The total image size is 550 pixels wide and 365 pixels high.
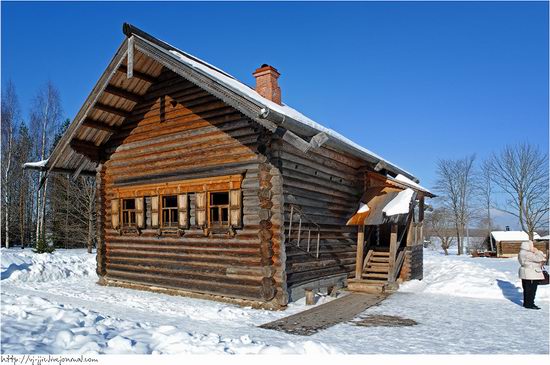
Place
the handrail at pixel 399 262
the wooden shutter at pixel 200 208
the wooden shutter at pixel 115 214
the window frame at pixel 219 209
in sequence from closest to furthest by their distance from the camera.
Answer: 1. the window frame at pixel 219 209
2. the wooden shutter at pixel 200 208
3. the wooden shutter at pixel 115 214
4. the handrail at pixel 399 262

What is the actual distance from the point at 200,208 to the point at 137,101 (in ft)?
14.7

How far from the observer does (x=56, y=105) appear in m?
31.8

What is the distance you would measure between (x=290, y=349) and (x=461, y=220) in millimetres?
49034

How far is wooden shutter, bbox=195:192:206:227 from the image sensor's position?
1115cm

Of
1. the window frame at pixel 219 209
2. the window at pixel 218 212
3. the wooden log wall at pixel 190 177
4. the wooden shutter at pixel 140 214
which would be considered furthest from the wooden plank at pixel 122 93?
the window frame at pixel 219 209

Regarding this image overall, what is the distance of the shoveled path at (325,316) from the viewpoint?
7793mm

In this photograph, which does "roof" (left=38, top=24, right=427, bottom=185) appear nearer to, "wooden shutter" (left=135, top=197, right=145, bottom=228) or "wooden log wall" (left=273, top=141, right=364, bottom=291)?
"wooden log wall" (left=273, top=141, right=364, bottom=291)

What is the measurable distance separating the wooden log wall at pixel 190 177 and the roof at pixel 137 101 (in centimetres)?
49

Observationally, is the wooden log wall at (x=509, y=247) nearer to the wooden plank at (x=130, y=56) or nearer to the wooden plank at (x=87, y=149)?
the wooden plank at (x=87, y=149)

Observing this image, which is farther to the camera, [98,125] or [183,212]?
[98,125]

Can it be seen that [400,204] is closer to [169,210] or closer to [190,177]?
[190,177]

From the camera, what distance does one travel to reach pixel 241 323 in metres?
8.27

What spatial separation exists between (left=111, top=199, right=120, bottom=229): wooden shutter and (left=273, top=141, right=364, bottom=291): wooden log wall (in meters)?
6.46

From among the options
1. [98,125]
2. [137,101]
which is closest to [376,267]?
[137,101]
